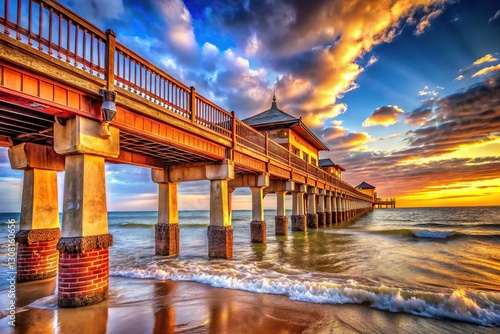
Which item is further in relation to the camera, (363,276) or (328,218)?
(328,218)

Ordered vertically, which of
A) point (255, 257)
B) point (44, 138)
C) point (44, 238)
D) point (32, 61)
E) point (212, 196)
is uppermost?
point (32, 61)

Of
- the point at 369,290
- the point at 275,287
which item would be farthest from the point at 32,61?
the point at 369,290

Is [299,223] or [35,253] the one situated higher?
[35,253]

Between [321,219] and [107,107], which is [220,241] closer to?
[107,107]

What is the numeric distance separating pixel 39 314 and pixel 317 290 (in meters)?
6.52

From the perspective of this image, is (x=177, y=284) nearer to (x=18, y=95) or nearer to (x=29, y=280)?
(x=29, y=280)

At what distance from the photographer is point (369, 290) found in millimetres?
7402

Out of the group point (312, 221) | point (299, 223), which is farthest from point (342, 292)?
point (312, 221)

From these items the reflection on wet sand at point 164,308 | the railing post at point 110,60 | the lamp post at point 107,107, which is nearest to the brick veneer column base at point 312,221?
the reflection on wet sand at point 164,308

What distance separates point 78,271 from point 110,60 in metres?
4.88

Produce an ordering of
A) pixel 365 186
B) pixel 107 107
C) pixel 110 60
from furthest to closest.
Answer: pixel 365 186 < pixel 110 60 < pixel 107 107

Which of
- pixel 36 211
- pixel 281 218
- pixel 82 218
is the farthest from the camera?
pixel 281 218

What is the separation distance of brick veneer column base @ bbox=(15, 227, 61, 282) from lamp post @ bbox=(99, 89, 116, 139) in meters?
4.64

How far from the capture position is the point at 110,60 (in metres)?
6.62
